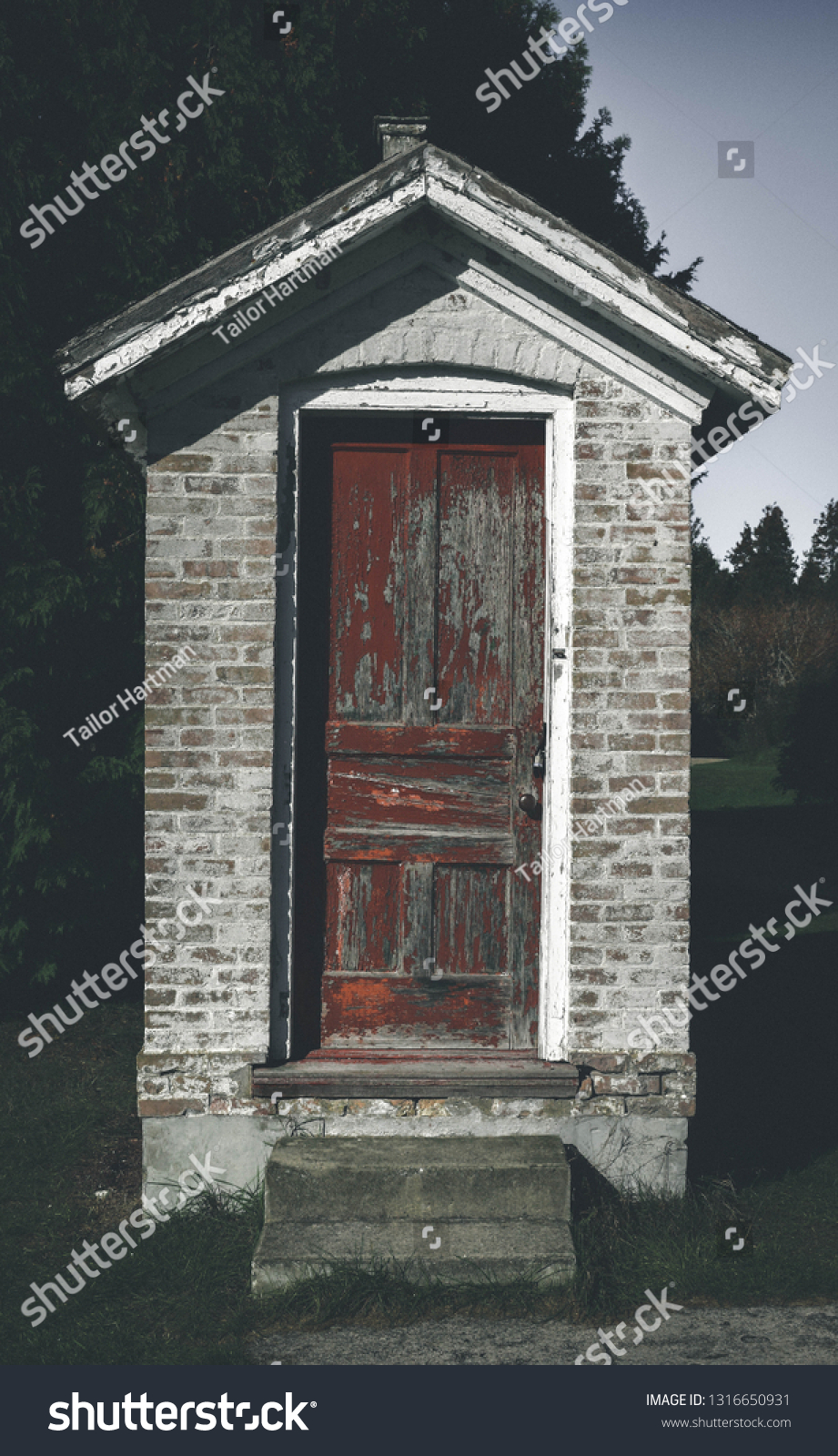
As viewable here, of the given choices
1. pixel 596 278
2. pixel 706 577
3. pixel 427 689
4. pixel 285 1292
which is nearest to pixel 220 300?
pixel 596 278

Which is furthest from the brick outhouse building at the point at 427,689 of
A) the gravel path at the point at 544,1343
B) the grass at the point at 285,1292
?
the gravel path at the point at 544,1343

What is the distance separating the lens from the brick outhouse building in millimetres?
4305

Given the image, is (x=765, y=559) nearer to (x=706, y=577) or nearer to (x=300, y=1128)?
(x=706, y=577)

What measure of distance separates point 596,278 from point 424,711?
1780mm

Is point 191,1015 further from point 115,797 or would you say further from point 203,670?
point 115,797

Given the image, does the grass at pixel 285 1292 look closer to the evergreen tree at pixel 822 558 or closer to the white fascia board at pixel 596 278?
the white fascia board at pixel 596 278

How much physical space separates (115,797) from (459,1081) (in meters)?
3.61

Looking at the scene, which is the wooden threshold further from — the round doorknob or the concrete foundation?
the round doorknob

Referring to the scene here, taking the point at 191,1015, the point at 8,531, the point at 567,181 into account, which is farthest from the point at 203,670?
the point at 567,181

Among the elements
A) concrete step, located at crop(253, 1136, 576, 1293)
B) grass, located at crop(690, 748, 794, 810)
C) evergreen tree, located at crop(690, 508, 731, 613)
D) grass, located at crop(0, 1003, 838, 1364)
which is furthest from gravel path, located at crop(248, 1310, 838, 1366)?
evergreen tree, located at crop(690, 508, 731, 613)

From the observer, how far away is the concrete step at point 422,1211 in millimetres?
3750

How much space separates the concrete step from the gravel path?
20 centimetres

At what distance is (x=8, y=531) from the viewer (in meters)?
6.75

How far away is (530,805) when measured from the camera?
448 cm
